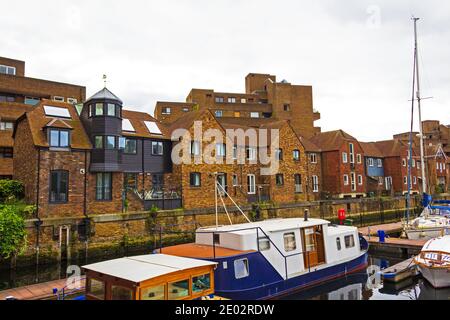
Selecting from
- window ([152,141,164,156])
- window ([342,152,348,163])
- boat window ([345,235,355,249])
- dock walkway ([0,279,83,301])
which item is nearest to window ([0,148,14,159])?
window ([152,141,164,156])

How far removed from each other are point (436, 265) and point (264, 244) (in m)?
8.07

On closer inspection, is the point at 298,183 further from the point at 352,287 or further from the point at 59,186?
the point at 59,186

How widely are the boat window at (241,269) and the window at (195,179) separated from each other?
1753cm

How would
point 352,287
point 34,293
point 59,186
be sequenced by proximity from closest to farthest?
point 34,293
point 352,287
point 59,186

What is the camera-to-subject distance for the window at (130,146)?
29.5m

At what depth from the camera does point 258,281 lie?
1458 cm

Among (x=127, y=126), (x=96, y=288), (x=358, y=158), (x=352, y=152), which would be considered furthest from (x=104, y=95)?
(x=358, y=158)

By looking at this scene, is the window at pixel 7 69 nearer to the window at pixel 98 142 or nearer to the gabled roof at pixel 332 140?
the window at pixel 98 142

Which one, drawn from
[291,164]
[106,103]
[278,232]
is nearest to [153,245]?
[106,103]

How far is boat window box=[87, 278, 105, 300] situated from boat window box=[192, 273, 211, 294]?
106 inches

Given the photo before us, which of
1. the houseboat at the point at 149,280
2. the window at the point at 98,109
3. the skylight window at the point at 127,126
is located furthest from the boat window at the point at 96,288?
the skylight window at the point at 127,126

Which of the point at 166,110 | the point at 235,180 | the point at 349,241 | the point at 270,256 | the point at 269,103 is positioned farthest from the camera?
the point at 269,103
